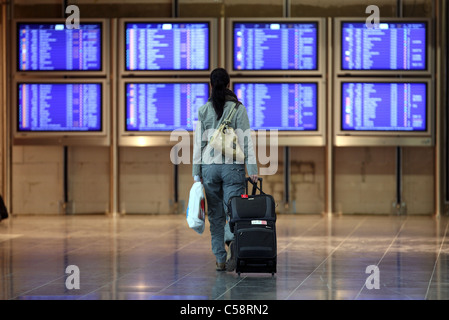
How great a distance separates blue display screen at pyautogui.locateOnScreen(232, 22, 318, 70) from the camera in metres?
11.6

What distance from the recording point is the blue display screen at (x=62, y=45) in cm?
1176

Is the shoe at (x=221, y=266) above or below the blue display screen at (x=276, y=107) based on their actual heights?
below

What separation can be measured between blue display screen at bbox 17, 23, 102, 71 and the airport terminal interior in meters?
0.02

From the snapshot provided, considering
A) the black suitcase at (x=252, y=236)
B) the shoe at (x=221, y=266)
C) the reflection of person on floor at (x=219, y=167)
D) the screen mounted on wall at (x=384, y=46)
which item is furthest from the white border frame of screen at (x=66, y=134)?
the black suitcase at (x=252, y=236)

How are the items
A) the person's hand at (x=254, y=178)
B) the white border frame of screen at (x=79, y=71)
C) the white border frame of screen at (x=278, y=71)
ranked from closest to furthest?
the person's hand at (x=254, y=178)
the white border frame of screen at (x=278, y=71)
the white border frame of screen at (x=79, y=71)

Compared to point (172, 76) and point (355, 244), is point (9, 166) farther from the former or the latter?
point (355, 244)

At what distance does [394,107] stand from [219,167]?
5411 mm

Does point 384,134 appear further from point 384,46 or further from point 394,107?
point 384,46

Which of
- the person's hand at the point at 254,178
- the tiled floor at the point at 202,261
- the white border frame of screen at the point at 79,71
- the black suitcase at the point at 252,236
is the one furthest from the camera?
the white border frame of screen at the point at 79,71

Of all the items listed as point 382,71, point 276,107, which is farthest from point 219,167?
point 382,71

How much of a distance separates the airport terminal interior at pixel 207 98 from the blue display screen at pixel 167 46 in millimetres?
16

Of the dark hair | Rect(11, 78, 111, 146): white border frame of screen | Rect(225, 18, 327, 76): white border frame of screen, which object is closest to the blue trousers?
the dark hair

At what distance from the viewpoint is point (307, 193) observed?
Answer: 12188mm

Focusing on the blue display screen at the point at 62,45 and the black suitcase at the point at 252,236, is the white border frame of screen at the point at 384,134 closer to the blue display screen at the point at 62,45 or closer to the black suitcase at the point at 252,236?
the blue display screen at the point at 62,45
